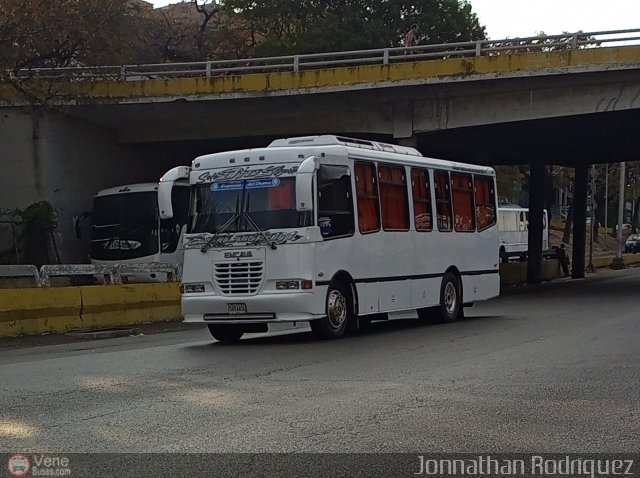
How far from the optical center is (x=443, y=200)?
1738 cm

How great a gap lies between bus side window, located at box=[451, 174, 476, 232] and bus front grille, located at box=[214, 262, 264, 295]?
561cm

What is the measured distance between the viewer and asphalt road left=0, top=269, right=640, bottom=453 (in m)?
6.93

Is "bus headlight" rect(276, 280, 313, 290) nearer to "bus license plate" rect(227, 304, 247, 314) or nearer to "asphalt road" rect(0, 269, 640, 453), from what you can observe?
"bus license plate" rect(227, 304, 247, 314)

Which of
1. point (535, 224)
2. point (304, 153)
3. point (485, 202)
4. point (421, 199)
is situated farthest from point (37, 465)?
point (535, 224)

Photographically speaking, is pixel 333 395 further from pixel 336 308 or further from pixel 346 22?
pixel 346 22

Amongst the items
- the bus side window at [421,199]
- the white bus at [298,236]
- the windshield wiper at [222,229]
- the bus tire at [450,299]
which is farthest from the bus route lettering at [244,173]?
→ the bus tire at [450,299]

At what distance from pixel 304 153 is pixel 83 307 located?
6.09 m

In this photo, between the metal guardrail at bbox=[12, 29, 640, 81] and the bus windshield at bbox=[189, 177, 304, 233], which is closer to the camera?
the bus windshield at bbox=[189, 177, 304, 233]

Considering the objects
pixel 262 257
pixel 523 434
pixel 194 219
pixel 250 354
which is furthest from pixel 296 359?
pixel 523 434

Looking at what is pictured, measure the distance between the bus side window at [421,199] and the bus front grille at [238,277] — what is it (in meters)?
3.89

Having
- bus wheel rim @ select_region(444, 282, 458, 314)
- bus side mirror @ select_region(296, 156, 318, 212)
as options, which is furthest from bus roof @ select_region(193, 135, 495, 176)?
bus wheel rim @ select_region(444, 282, 458, 314)

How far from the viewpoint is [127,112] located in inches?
1232

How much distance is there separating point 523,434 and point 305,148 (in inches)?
299

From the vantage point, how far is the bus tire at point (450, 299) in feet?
56.7
